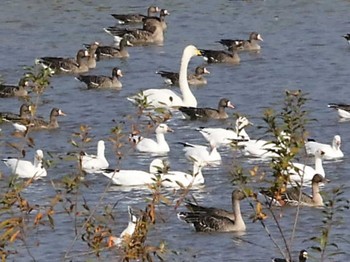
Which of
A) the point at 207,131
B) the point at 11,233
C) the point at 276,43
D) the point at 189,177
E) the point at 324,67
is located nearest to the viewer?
the point at 11,233

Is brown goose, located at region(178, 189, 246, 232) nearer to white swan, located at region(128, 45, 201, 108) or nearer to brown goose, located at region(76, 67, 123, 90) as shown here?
white swan, located at region(128, 45, 201, 108)

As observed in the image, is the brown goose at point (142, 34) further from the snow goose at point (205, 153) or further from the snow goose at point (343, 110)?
the snow goose at point (205, 153)

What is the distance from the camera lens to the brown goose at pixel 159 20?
29562 millimetres

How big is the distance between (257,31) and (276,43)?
97 cm

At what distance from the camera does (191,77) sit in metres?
25.4

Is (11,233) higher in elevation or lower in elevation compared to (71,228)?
higher

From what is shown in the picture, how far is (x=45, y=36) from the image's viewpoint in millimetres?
29703

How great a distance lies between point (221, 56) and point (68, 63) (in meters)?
2.88

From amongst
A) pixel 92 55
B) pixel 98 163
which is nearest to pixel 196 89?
pixel 92 55

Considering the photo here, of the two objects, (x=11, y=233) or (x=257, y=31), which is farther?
(x=257, y=31)

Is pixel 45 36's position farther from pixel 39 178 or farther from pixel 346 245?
pixel 346 245

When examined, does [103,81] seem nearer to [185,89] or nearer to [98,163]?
[185,89]

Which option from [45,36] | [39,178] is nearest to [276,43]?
[45,36]

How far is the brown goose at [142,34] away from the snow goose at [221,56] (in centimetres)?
252
